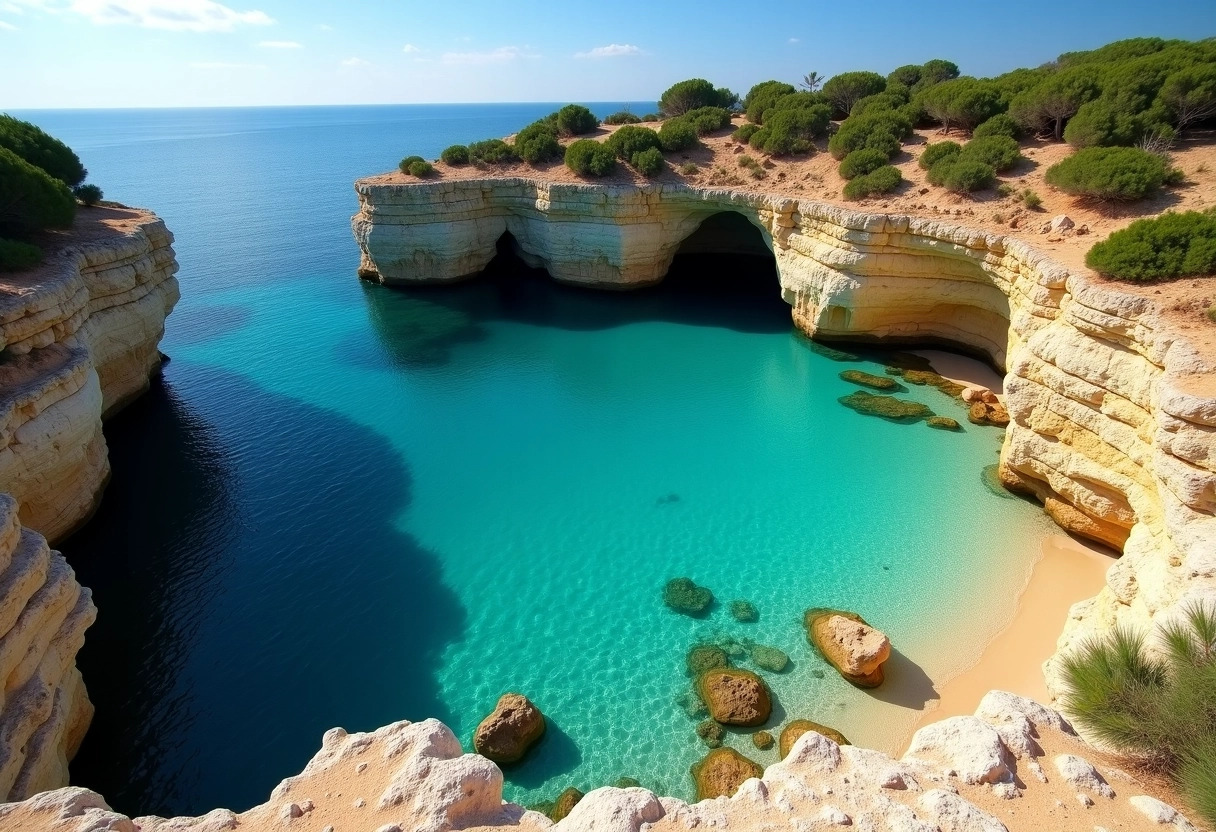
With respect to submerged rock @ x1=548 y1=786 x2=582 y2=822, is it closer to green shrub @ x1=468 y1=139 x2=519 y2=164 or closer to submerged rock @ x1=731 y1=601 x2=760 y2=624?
submerged rock @ x1=731 y1=601 x2=760 y2=624

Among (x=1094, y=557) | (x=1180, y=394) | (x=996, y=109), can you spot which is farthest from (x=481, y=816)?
(x=996, y=109)

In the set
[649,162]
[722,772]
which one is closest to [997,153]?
[649,162]

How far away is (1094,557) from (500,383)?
17469 millimetres

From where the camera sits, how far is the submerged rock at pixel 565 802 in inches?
353

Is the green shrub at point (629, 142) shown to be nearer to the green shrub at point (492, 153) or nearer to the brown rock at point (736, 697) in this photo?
the green shrub at point (492, 153)

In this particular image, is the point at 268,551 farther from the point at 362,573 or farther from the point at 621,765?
the point at 621,765

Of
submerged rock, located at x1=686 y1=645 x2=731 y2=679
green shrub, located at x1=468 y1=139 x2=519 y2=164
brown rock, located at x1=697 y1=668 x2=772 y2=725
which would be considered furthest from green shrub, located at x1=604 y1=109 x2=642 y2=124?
brown rock, located at x1=697 y1=668 x2=772 y2=725

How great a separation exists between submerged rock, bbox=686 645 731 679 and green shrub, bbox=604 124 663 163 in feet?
77.3

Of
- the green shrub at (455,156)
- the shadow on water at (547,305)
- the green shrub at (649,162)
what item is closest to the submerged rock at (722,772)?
the shadow on water at (547,305)

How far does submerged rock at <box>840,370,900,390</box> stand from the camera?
20.6 meters

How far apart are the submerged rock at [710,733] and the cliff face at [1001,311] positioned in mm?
4976

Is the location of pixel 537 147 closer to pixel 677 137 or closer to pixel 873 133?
pixel 677 137

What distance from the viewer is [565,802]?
912cm

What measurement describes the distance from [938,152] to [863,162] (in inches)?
101
